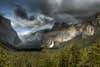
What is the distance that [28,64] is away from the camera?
17412 centimetres

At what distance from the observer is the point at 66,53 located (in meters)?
133

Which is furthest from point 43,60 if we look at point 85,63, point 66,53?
point 85,63

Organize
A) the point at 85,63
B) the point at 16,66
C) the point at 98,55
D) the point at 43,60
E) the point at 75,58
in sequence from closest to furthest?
the point at 98,55, the point at 85,63, the point at 75,58, the point at 43,60, the point at 16,66

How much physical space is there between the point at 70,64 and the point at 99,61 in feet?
108

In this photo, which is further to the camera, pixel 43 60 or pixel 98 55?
pixel 43 60

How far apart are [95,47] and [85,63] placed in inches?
690

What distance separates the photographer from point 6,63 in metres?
104

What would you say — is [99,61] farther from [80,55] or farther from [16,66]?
[16,66]

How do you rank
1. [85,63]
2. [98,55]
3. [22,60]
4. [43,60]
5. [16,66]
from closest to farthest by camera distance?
1. [98,55]
2. [85,63]
3. [43,60]
4. [16,66]
5. [22,60]

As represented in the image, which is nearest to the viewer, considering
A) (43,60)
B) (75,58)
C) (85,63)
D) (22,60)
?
(85,63)

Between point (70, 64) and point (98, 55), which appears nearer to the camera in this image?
point (98, 55)

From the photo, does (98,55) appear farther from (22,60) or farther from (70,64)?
(22,60)

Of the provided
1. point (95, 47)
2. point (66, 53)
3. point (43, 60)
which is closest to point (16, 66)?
point (43, 60)

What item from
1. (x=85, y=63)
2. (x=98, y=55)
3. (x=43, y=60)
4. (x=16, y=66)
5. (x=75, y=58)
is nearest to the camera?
(x=98, y=55)
